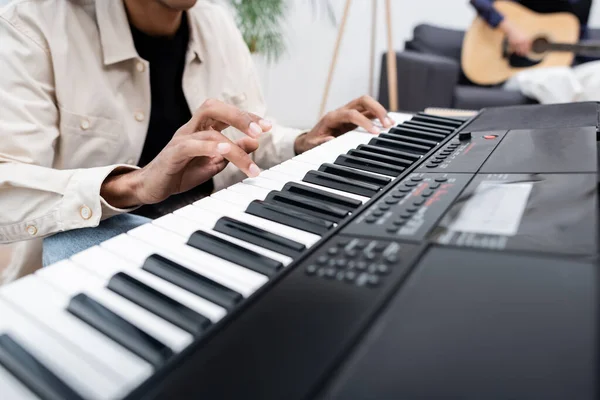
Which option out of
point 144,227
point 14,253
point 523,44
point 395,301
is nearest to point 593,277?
point 395,301

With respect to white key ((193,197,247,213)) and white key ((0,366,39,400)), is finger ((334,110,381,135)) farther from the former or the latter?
white key ((0,366,39,400))

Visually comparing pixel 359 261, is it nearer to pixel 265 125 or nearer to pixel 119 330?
pixel 119 330

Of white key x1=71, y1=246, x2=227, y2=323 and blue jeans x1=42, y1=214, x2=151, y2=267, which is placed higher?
white key x1=71, y1=246, x2=227, y2=323

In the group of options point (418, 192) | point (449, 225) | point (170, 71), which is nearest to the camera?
point (449, 225)

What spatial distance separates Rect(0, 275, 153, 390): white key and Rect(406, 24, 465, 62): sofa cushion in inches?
131

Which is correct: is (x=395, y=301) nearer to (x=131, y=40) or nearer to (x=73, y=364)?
(x=73, y=364)

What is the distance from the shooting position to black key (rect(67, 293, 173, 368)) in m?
0.36

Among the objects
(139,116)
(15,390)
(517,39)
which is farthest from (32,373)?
(517,39)

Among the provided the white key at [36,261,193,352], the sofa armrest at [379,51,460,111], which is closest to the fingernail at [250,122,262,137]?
the white key at [36,261,193,352]

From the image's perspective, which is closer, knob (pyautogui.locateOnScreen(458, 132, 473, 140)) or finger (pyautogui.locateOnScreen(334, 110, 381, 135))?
knob (pyautogui.locateOnScreen(458, 132, 473, 140))

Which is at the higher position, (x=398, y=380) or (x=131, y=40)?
(x=131, y=40)

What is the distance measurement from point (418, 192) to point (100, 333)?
39cm

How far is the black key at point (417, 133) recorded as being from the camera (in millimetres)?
916

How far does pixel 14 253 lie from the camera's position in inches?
42.2
